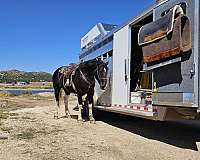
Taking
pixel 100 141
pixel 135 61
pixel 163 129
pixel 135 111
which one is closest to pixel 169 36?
pixel 135 111

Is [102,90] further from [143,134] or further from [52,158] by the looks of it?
[52,158]

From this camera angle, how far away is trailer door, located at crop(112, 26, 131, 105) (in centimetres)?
898

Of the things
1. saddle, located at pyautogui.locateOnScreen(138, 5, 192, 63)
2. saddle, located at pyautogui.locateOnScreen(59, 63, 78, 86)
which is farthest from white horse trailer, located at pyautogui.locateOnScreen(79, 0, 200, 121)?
saddle, located at pyautogui.locateOnScreen(59, 63, 78, 86)

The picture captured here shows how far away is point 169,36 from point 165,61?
0.48 metres

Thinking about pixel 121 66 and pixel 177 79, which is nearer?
pixel 177 79

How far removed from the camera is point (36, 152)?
6602 millimetres

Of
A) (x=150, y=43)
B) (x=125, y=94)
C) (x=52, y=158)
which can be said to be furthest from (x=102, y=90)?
(x=52, y=158)

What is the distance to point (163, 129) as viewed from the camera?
9797 mm

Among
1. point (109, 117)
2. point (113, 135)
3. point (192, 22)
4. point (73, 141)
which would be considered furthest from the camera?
point (109, 117)

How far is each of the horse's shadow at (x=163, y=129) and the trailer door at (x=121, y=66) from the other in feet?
3.25

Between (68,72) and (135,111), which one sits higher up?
(68,72)

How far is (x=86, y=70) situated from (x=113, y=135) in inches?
123

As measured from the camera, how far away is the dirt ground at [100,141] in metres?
6.39

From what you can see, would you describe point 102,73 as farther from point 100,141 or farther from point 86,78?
point 100,141
